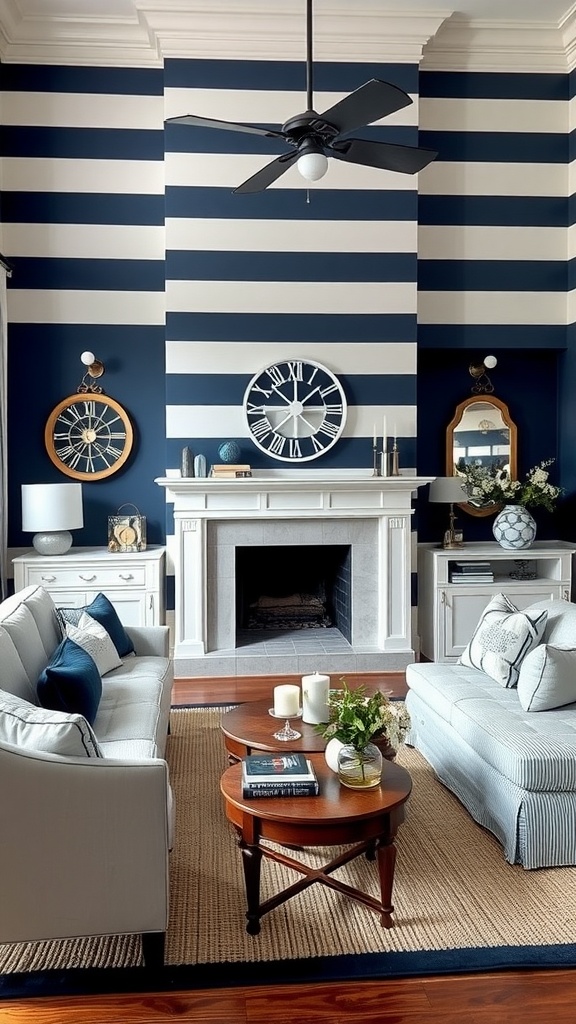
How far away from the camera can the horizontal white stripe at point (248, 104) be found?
5.10m

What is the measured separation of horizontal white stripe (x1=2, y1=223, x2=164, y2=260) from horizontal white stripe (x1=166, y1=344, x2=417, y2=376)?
84 cm

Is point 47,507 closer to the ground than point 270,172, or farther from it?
closer to the ground

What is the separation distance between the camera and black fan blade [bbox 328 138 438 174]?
321cm

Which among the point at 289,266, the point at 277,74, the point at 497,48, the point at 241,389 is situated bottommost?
the point at 241,389

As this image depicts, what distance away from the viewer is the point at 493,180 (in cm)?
566

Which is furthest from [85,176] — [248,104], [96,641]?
[96,641]

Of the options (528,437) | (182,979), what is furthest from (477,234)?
(182,979)

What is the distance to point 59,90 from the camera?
5.38 m

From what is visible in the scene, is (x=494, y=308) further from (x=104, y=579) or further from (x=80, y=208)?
(x=104, y=579)

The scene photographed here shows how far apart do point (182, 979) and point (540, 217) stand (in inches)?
212

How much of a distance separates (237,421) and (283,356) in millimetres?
542

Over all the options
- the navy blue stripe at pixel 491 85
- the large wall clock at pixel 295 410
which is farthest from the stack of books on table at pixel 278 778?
the navy blue stripe at pixel 491 85

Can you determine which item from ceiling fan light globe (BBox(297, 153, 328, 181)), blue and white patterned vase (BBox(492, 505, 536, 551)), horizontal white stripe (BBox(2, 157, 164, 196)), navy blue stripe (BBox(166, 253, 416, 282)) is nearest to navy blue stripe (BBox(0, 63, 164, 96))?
horizontal white stripe (BBox(2, 157, 164, 196))

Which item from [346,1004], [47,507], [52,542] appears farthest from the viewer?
[52,542]
